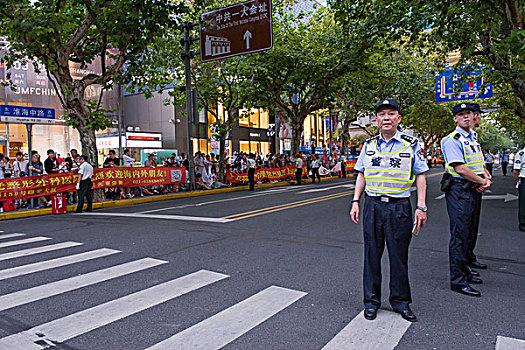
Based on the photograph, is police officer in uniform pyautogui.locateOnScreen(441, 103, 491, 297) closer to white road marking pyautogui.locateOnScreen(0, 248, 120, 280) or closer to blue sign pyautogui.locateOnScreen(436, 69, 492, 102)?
white road marking pyautogui.locateOnScreen(0, 248, 120, 280)

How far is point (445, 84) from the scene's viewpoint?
20984mm

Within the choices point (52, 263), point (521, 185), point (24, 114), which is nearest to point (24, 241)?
point (52, 263)

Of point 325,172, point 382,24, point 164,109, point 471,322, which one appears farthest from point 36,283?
point 164,109

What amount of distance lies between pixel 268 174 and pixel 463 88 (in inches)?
428

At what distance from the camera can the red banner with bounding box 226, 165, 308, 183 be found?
71.8 ft

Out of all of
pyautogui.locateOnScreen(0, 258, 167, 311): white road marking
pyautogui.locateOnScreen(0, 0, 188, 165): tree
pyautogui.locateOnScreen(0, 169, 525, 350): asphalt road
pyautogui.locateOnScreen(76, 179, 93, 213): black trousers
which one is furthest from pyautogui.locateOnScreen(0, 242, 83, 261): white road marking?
pyautogui.locateOnScreen(0, 0, 188, 165): tree

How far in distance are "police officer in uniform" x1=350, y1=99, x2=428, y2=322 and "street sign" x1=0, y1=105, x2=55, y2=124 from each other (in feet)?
41.4

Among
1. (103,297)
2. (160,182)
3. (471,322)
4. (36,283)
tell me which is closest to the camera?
(471,322)

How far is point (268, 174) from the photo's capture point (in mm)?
24062

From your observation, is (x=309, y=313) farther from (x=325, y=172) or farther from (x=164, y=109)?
(x=164, y=109)

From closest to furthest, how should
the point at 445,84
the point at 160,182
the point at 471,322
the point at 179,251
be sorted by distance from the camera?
the point at 471,322 < the point at 179,251 < the point at 160,182 < the point at 445,84

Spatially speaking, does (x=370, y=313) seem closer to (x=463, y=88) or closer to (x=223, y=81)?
(x=463, y=88)

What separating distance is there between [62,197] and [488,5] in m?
14.6

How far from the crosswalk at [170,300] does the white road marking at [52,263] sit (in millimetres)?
13
